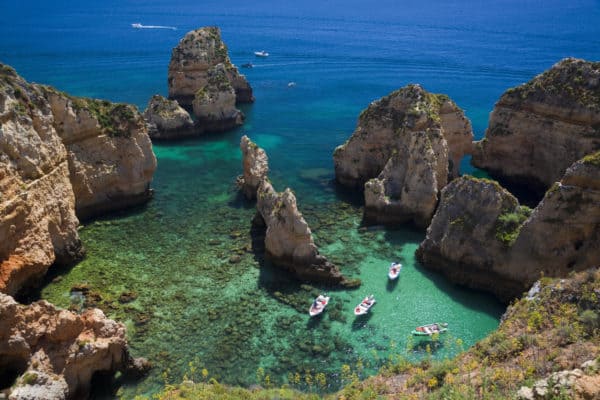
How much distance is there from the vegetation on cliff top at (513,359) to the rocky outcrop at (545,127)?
21.9 m

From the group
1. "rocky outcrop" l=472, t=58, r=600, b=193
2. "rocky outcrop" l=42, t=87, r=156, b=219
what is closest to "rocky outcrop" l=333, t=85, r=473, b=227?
"rocky outcrop" l=472, t=58, r=600, b=193

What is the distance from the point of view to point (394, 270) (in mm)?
28844

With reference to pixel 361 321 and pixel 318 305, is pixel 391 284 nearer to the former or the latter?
pixel 361 321

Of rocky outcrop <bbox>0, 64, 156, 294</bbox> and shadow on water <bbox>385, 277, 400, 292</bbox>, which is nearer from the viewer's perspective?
rocky outcrop <bbox>0, 64, 156, 294</bbox>

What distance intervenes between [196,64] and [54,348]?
52.2 metres

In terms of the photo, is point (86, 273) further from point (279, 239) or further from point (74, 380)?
point (279, 239)

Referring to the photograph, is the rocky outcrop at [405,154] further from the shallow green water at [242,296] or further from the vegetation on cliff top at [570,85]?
the vegetation on cliff top at [570,85]

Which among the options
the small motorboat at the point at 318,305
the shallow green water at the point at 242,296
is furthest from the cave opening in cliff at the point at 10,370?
the small motorboat at the point at 318,305

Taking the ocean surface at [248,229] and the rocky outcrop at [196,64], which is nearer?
the ocean surface at [248,229]

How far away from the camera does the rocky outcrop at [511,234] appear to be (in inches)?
951

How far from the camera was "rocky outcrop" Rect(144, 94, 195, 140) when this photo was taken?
52562mm

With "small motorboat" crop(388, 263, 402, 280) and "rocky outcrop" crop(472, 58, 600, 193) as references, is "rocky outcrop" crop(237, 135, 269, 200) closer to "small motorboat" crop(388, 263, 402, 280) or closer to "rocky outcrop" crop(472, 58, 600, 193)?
"small motorboat" crop(388, 263, 402, 280)

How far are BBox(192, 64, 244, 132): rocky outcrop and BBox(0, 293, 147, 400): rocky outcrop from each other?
37.7 m

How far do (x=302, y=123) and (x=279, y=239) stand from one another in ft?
111
